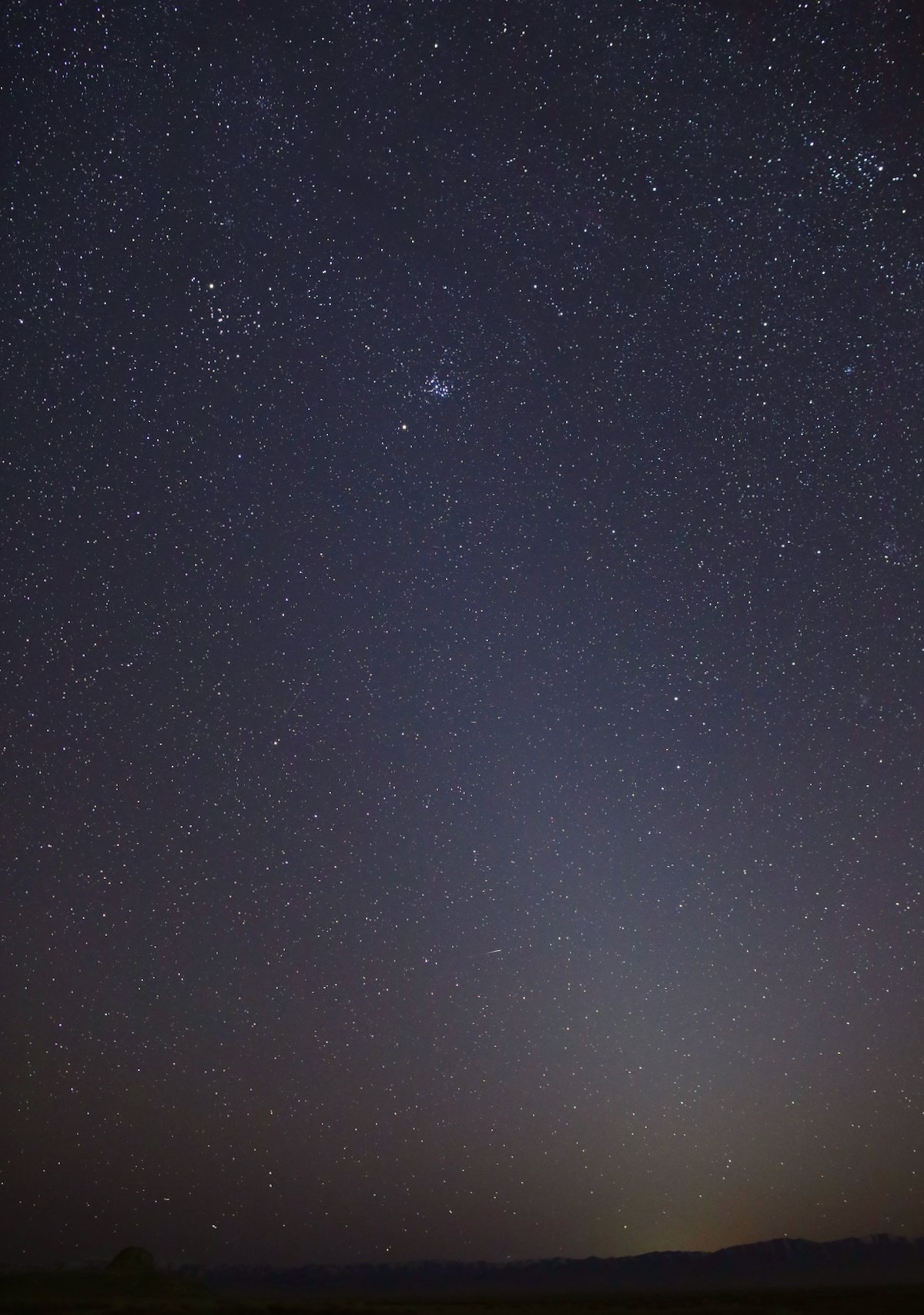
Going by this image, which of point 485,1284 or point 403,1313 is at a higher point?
point 403,1313

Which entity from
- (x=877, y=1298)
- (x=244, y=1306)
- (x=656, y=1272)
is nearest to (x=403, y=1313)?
(x=244, y=1306)

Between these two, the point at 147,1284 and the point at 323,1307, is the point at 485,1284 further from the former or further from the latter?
the point at 323,1307

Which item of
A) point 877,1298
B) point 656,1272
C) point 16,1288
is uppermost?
point 877,1298

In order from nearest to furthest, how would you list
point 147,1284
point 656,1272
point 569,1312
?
point 569,1312 → point 147,1284 → point 656,1272

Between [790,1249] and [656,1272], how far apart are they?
906 inches

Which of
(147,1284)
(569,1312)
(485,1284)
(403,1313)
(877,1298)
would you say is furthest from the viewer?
(485,1284)

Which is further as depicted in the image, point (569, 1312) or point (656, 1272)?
point (656, 1272)

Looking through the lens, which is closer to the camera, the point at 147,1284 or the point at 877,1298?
the point at 877,1298

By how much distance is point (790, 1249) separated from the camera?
134 meters

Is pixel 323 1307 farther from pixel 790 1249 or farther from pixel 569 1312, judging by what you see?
pixel 790 1249

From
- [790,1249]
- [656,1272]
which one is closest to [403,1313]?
[656,1272]

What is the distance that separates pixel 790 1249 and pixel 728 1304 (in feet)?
440

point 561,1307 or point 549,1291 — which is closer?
point 561,1307

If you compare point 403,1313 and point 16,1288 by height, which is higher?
point 403,1313
